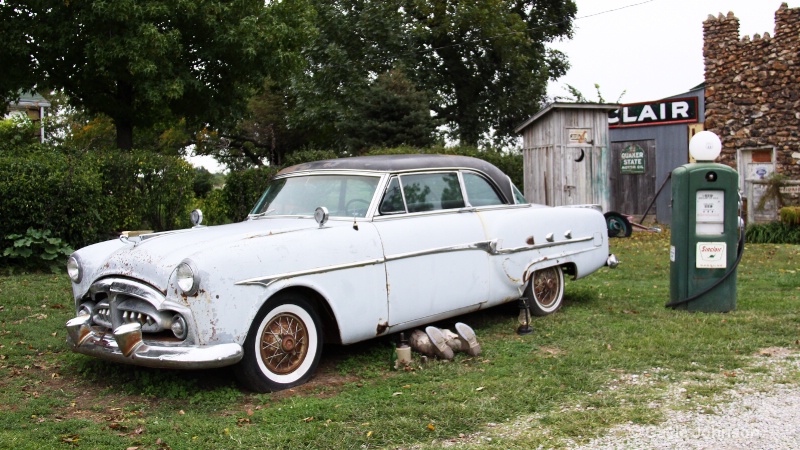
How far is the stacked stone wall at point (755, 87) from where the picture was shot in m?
17.3

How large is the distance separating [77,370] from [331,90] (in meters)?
22.6

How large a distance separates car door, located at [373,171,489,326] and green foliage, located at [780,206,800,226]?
11812 millimetres

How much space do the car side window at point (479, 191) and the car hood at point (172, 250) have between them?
1.68 m

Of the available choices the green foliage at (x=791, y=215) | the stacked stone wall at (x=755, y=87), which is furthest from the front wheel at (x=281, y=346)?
the stacked stone wall at (x=755, y=87)

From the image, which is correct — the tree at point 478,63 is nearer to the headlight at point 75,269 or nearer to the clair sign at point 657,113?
the clair sign at point 657,113

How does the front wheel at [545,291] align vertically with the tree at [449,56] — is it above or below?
below

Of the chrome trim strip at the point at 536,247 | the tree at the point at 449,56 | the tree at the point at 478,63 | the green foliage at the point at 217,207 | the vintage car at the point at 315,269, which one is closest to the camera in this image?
the vintage car at the point at 315,269

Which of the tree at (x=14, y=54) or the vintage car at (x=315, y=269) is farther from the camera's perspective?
the tree at (x=14, y=54)

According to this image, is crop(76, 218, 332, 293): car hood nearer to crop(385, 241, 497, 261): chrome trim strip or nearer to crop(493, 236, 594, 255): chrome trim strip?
crop(385, 241, 497, 261): chrome trim strip

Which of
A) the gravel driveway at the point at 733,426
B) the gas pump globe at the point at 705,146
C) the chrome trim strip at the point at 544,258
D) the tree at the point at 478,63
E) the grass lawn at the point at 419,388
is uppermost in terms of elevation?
the tree at the point at 478,63

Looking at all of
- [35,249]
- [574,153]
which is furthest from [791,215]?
[35,249]

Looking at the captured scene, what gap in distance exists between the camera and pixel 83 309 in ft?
18.9

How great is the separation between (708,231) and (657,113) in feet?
44.0

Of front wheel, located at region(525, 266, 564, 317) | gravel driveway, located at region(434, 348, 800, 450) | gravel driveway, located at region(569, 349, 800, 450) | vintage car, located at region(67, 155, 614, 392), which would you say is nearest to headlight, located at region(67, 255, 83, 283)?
vintage car, located at region(67, 155, 614, 392)
